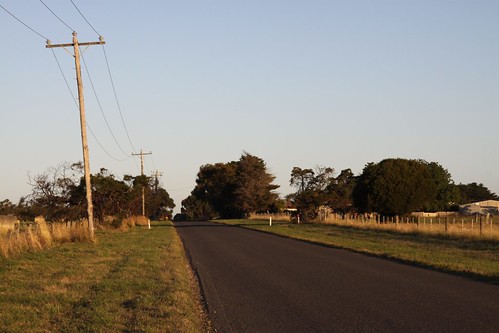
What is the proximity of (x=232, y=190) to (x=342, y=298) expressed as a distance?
294 ft

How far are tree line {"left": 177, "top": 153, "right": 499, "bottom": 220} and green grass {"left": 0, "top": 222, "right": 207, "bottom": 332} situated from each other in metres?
36.4

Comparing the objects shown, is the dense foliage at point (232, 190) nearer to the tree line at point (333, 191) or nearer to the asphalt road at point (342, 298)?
the tree line at point (333, 191)

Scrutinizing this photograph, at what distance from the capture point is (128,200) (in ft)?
180

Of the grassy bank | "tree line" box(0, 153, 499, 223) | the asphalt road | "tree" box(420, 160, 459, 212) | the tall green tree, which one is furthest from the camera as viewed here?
"tree" box(420, 160, 459, 212)

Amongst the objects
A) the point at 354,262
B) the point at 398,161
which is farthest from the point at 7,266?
the point at 398,161

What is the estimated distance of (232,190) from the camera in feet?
331

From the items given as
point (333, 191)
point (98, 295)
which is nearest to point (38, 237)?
point (98, 295)

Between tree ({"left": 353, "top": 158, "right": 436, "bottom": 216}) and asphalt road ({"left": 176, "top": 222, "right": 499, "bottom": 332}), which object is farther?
tree ({"left": 353, "top": 158, "right": 436, "bottom": 216})

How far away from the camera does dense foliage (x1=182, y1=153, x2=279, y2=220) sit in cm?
9256

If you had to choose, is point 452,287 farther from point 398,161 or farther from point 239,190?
point 239,190

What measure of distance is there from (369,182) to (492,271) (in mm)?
39447

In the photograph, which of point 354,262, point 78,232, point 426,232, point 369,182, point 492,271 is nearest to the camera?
point 492,271

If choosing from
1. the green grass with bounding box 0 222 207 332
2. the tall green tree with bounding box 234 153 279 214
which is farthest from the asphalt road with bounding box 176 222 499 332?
the tall green tree with bounding box 234 153 279 214

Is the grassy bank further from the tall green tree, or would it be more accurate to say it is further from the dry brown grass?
the tall green tree
